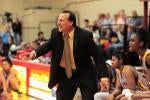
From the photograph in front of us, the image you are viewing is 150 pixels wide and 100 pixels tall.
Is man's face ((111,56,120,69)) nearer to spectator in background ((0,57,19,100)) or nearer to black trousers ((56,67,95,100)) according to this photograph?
black trousers ((56,67,95,100))

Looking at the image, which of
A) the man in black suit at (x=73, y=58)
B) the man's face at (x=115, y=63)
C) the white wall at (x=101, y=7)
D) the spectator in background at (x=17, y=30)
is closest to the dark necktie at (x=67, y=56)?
the man in black suit at (x=73, y=58)

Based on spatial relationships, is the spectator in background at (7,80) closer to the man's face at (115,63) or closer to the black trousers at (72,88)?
the man's face at (115,63)

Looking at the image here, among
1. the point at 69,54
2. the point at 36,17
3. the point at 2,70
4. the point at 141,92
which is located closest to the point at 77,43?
the point at 69,54

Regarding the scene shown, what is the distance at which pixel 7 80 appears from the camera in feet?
28.0

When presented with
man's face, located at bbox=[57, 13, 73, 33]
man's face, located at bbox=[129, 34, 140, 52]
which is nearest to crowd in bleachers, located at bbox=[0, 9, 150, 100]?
man's face, located at bbox=[129, 34, 140, 52]

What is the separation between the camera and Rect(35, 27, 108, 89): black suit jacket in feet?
17.4

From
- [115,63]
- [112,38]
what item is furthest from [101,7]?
[115,63]

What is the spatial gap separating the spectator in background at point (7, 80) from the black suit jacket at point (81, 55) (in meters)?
3.10

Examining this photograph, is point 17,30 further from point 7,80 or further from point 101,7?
point 7,80

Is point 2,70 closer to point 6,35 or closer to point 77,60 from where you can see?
point 77,60

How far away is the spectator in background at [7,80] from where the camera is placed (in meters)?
8.31

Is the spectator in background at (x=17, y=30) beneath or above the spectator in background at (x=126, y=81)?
beneath

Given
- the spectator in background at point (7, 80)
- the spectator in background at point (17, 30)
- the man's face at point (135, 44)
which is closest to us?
the man's face at point (135, 44)

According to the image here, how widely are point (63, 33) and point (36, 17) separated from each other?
599 inches
